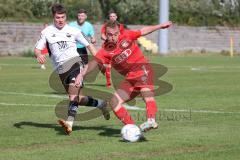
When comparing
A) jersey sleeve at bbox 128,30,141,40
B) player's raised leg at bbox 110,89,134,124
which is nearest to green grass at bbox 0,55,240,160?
player's raised leg at bbox 110,89,134,124

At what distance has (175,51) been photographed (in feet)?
164

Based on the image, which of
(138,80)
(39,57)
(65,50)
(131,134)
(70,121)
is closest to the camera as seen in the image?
(131,134)

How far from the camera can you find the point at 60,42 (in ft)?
38.2

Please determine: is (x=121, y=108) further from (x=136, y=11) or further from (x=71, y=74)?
(x=136, y=11)

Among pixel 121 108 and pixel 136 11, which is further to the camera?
pixel 136 11

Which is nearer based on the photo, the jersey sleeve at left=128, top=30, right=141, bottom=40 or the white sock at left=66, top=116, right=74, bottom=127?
the jersey sleeve at left=128, top=30, right=141, bottom=40

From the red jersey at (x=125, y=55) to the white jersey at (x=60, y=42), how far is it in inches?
49.1

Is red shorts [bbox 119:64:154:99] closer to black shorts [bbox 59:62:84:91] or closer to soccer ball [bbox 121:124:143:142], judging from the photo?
soccer ball [bbox 121:124:143:142]

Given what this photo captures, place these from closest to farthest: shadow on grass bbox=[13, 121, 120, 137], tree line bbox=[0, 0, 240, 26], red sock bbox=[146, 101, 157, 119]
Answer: red sock bbox=[146, 101, 157, 119]
shadow on grass bbox=[13, 121, 120, 137]
tree line bbox=[0, 0, 240, 26]

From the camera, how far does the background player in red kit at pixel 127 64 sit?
33.8 ft

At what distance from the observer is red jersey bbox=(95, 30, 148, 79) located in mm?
10359

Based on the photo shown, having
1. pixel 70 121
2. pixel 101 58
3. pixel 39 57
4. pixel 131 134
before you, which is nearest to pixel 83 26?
pixel 39 57

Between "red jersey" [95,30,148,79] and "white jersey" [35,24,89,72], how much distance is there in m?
1.25

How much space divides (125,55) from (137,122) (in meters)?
1.94
